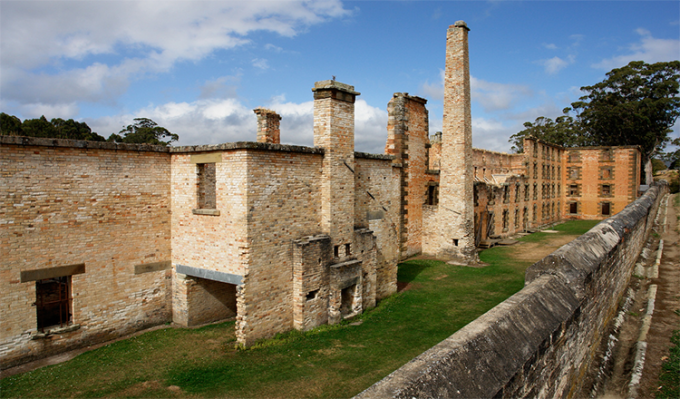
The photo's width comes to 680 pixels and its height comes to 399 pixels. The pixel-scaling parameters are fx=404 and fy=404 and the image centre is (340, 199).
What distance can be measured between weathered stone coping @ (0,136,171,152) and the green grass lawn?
4779 mm

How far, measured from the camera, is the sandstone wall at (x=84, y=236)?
8586 millimetres

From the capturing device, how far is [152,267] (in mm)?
10805

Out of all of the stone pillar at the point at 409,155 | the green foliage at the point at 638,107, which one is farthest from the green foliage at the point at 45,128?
the green foliage at the point at 638,107

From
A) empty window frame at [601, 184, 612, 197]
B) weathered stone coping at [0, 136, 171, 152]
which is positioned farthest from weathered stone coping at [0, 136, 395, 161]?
empty window frame at [601, 184, 612, 197]

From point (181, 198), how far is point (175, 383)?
189 inches

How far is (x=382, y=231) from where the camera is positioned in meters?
13.9

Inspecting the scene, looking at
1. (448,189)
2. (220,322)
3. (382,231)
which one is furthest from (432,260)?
(220,322)

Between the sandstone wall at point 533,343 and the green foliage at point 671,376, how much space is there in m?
0.96

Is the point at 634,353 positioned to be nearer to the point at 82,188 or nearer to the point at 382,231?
the point at 382,231

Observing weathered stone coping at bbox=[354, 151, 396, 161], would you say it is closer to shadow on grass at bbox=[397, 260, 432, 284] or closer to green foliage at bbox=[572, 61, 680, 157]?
shadow on grass at bbox=[397, 260, 432, 284]

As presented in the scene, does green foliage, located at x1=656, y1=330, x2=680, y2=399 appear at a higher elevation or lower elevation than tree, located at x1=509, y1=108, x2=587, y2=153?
lower

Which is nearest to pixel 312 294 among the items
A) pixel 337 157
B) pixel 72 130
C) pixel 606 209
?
pixel 337 157

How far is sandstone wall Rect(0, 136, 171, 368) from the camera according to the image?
8.59m

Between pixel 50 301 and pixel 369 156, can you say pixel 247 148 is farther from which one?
pixel 50 301
